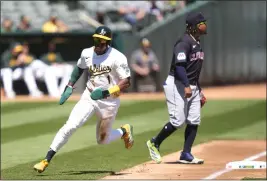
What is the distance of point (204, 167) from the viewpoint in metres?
10.7

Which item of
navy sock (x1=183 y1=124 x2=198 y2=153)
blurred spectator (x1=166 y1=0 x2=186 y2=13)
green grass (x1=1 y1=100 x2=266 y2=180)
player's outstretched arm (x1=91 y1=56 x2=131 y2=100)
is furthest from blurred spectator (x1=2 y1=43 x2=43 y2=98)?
player's outstretched arm (x1=91 y1=56 x2=131 y2=100)

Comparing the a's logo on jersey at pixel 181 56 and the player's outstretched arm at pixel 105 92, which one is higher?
the a's logo on jersey at pixel 181 56

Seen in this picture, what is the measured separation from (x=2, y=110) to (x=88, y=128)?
3.51 metres

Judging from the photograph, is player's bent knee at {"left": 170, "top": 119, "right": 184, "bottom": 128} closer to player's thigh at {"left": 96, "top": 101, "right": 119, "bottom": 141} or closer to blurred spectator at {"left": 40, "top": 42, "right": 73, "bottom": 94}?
player's thigh at {"left": 96, "top": 101, "right": 119, "bottom": 141}

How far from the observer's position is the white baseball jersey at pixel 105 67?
375 inches

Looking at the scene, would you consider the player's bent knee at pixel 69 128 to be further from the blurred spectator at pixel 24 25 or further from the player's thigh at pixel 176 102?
the blurred spectator at pixel 24 25

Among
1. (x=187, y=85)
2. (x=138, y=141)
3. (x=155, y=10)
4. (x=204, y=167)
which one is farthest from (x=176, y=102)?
(x=155, y=10)

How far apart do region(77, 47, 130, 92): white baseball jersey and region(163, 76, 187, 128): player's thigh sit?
1.07 metres

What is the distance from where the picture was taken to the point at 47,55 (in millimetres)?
22281

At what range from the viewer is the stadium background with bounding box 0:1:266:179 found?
13728 millimetres

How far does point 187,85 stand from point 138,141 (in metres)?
3.81

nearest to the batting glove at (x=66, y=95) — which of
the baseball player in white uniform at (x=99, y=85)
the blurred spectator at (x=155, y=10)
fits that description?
the baseball player in white uniform at (x=99, y=85)

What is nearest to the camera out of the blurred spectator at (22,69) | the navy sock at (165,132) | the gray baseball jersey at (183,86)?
the gray baseball jersey at (183,86)

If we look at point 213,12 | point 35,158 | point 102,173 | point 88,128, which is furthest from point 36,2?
point 102,173
